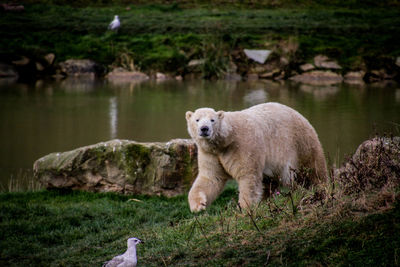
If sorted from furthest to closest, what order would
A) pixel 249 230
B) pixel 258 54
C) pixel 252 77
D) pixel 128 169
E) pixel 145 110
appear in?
pixel 258 54
pixel 252 77
pixel 145 110
pixel 128 169
pixel 249 230

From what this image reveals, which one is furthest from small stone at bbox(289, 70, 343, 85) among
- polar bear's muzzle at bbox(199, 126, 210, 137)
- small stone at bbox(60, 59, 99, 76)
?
polar bear's muzzle at bbox(199, 126, 210, 137)

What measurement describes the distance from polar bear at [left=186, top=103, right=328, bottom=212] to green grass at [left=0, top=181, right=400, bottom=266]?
0.38 meters

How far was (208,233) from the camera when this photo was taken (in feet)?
18.3

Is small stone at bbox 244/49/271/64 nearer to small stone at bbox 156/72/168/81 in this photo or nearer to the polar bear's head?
small stone at bbox 156/72/168/81

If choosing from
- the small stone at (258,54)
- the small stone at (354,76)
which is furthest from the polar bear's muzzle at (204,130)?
the small stone at (258,54)

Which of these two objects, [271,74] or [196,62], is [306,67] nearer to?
[271,74]

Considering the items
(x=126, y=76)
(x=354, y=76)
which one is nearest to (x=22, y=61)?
(x=126, y=76)

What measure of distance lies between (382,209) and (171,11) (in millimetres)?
45155

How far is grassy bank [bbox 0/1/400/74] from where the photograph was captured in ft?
115

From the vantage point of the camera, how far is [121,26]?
4153 centimetres

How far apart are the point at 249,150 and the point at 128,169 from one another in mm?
3192

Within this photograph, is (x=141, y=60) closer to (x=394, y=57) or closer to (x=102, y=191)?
(x=394, y=57)

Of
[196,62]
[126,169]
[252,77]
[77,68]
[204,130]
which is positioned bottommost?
[252,77]

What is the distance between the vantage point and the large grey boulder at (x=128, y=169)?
909cm
